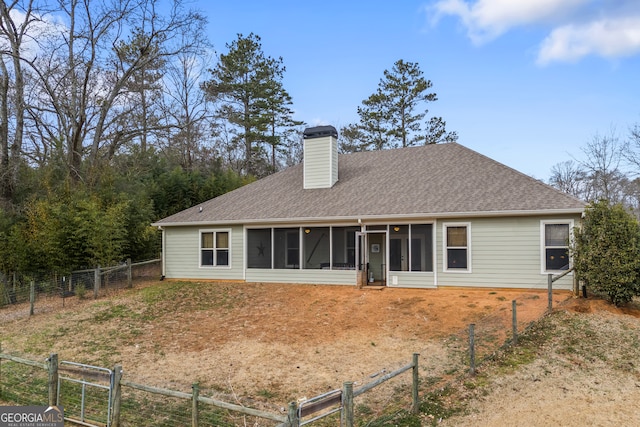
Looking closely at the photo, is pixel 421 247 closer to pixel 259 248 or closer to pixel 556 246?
pixel 556 246

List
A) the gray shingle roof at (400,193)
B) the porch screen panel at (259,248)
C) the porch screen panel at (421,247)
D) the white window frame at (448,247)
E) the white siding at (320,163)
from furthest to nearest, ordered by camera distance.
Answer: the white siding at (320,163) < the porch screen panel at (259,248) < the porch screen panel at (421,247) < the white window frame at (448,247) < the gray shingle roof at (400,193)

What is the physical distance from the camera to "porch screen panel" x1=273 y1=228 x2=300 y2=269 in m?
16.0

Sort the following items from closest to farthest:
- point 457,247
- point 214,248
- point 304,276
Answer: point 457,247
point 304,276
point 214,248

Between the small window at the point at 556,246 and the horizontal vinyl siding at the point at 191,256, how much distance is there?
10.3 meters

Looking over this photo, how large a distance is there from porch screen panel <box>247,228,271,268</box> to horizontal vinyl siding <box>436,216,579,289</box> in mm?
6521

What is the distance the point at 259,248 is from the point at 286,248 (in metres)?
1.13

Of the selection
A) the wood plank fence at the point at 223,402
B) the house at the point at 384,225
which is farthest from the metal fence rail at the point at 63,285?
the wood plank fence at the point at 223,402

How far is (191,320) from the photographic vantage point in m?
11.7

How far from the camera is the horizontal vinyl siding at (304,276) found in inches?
591

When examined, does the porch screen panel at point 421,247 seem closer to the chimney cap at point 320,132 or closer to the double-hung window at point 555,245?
the double-hung window at point 555,245

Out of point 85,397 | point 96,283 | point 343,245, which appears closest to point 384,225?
point 343,245

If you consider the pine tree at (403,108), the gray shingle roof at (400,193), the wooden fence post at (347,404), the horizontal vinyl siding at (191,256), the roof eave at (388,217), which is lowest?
the wooden fence post at (347,404)

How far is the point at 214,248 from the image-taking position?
56.0ft

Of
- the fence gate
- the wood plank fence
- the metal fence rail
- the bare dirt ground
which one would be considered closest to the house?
the bare dirt ground
